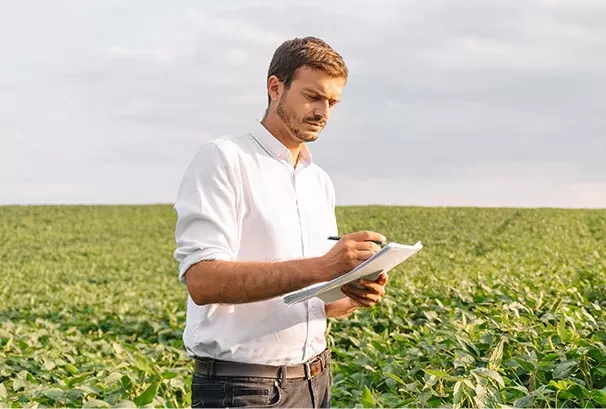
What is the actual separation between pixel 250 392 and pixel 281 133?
0.98 m

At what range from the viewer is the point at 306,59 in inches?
124

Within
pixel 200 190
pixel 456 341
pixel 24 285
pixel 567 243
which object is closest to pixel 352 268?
pixel 200 190

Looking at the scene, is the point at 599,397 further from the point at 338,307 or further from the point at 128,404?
the point at 128,404

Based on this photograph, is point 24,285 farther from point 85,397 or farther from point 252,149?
point 252,149

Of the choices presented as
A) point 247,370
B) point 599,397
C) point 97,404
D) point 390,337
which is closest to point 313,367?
point 247,370

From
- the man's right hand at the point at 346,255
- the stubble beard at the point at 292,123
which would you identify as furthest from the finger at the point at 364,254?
the stubble beard at the point at 292,123

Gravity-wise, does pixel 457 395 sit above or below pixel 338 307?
below

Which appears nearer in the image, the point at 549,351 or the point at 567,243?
the point at 549,351

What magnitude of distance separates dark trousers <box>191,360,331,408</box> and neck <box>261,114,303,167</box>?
0.86 m

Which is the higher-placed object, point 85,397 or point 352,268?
point 352,268

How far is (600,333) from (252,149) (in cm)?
335

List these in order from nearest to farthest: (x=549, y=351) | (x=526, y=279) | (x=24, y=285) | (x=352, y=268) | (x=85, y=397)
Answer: (x=352, y=268), (x=549, y=351), (x=85, y=397), (x=526, y=279), (x=24, y=285)

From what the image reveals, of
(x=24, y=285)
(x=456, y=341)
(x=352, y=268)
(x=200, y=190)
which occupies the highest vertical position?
(x=200, y=190)

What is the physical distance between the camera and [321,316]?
3369 mm
